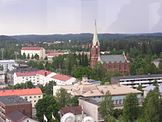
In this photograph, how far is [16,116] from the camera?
5.43 m

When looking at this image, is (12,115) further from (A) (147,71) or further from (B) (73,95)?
(A) (147,71)

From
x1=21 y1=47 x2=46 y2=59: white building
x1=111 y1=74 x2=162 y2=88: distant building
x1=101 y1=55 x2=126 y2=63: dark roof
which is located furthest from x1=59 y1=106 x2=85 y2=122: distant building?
x1=21 y1=47 x2=46 y2=59: white building

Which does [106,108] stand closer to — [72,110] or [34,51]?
[72,110]

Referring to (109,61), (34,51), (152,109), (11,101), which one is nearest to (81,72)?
(109,61)

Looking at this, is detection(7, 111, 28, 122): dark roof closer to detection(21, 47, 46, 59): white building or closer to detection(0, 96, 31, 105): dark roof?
detection(0, 96, 31, 105): dark roof

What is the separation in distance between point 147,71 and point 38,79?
2.90 metres

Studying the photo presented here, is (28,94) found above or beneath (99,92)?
beneath

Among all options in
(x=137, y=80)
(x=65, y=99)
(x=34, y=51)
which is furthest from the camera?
(x=34, y=51)

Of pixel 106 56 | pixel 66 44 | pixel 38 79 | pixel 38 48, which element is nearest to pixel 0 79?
pixel 38 79

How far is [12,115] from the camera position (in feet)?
18.2

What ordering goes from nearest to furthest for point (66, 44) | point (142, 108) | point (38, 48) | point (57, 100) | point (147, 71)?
point (142, 108)
point (57, 100)
point (147, 71)
point (38, 48)
point (66, 44)

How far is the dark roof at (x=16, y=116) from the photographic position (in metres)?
5.25

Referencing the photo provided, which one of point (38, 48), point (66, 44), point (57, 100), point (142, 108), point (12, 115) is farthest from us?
point (66, 44)

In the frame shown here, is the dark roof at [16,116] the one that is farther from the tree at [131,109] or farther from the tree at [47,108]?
the tree at [131,109]
